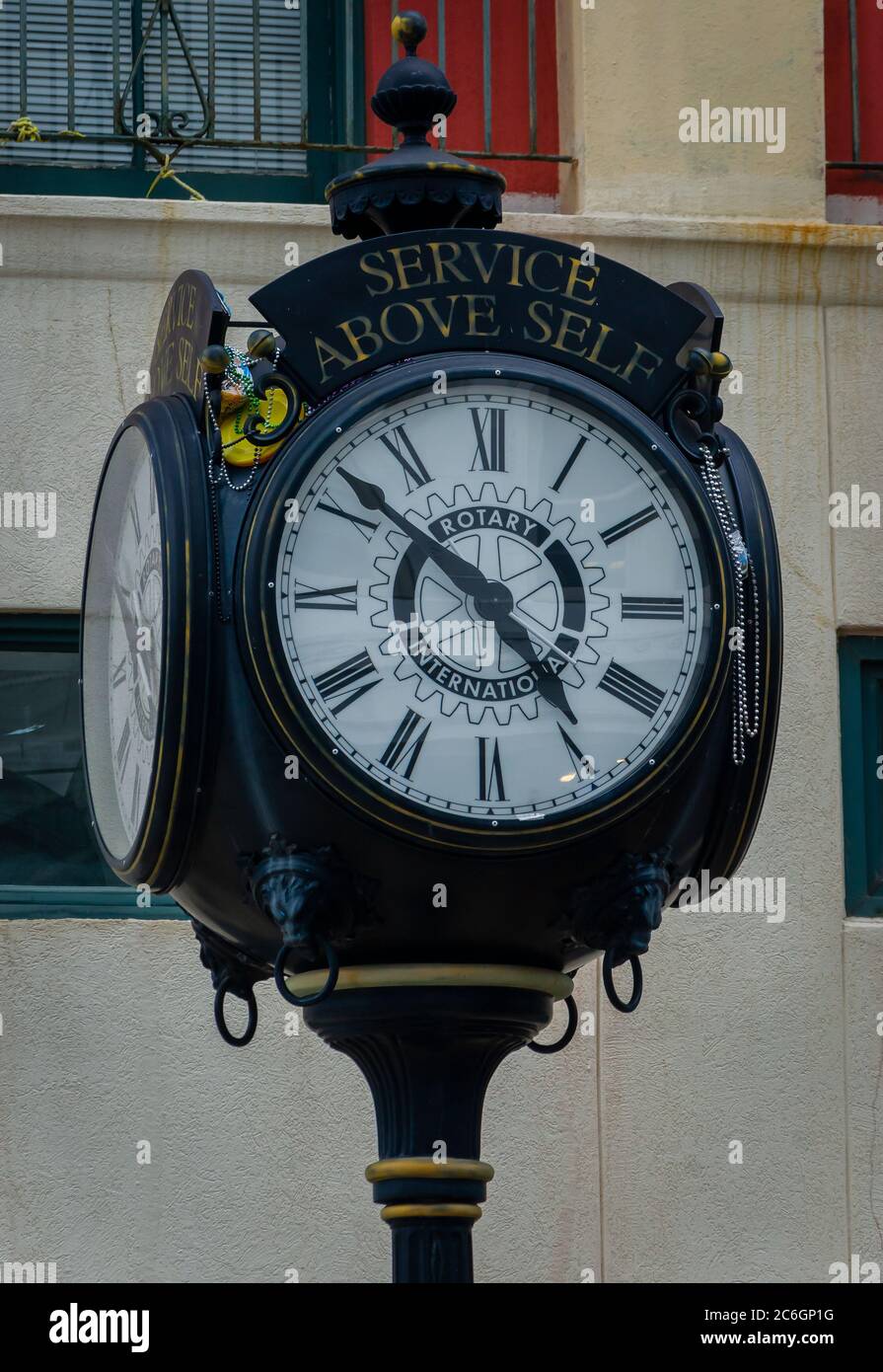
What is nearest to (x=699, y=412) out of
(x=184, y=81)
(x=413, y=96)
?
(x=413, y=96)

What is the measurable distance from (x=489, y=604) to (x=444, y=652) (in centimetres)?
8

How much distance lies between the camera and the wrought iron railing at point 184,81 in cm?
712

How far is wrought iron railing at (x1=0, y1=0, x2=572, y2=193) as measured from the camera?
23.4 feet

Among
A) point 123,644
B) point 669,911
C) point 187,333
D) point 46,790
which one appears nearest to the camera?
point 187,333

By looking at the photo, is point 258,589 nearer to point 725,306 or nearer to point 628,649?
point 628,649

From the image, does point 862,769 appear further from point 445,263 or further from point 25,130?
point 445,263

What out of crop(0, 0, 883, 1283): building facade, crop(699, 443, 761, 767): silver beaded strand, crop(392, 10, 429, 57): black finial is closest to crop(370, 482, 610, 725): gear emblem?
crop(699, 443, 761, 767): silver beaded strand

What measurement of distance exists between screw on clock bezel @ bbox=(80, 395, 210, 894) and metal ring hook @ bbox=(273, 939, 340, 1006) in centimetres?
18

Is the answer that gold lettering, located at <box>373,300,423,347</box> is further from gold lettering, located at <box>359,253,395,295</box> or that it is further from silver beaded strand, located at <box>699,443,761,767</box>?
silver beaded strand, located at <box>699,443,761,767</box>

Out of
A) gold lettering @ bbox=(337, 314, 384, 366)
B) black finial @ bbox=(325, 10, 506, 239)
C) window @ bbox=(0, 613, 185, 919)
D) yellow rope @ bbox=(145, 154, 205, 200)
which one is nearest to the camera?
gold lettering @ bbox=(337, 314, 384, 366)

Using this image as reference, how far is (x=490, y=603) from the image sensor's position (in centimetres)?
307

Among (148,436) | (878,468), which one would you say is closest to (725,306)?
(878,468)

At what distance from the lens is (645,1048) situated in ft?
21.2

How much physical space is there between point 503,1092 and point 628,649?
346 centimetres
